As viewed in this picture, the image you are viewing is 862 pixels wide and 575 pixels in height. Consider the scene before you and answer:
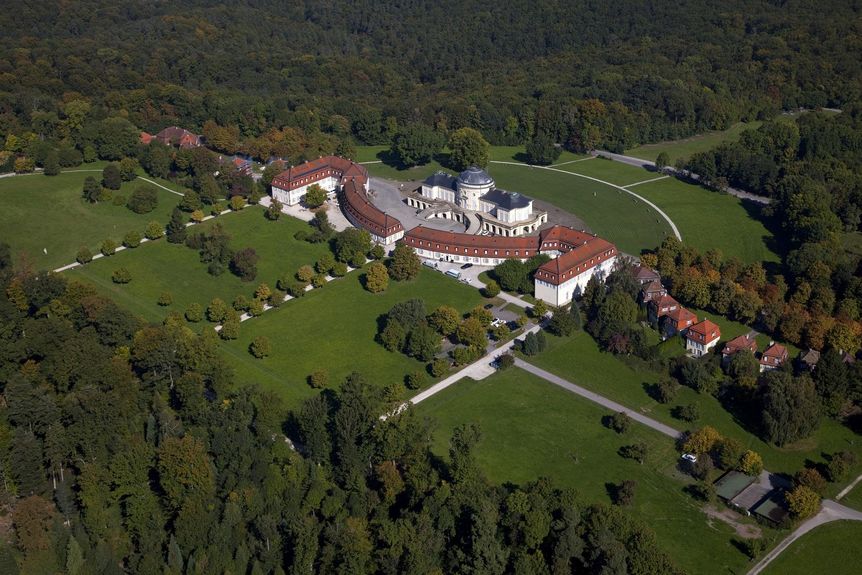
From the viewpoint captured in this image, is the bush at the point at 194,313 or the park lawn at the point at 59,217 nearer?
the bush at the point at 194,313

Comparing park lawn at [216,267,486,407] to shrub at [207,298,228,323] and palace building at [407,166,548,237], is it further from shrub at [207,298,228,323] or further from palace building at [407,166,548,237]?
palace building at [407,166,548,237]

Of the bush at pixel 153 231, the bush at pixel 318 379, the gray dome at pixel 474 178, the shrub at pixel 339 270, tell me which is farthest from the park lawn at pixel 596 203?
the bush at pixel 153 231

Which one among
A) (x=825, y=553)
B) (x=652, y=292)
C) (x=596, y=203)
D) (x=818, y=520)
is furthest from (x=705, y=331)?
(x=596, y=203)

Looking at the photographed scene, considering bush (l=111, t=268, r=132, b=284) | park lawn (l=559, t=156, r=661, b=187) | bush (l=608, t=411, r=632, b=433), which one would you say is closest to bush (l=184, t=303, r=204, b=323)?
bush (l=111, t=268, r=132, b=284)

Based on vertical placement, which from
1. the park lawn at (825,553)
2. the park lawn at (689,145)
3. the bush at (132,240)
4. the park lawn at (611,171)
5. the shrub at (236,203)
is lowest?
the park lawn at (689,145)

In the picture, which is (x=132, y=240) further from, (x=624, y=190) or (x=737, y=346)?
(x=737, y=346)

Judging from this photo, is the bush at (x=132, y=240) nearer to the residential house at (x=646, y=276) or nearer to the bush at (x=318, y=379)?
the bush at (x=318, y=379)

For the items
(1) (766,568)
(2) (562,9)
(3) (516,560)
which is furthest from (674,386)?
(2) (562,9)
